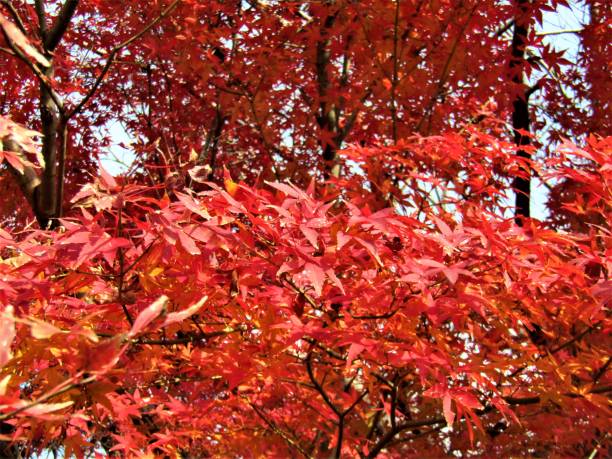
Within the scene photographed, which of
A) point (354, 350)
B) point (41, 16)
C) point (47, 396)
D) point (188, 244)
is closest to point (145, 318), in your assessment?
point (47, 396)

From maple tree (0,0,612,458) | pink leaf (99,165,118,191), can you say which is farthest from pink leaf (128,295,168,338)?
pink leaf (99,165,118,191)

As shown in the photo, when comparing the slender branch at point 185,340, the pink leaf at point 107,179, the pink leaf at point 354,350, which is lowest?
the slender branch at point 185,340

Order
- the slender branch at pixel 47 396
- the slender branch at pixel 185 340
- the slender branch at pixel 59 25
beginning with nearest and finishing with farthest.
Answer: the slender branch at pixel 47 396, the slender branch at pixel 185 340, the slender branch at pixel 59 25

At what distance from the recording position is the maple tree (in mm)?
1672

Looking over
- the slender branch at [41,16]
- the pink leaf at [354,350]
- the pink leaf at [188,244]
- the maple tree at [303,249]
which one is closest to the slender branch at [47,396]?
the maple tree at [303,249]

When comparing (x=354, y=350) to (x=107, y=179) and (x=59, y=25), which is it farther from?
(x=59, y=25)

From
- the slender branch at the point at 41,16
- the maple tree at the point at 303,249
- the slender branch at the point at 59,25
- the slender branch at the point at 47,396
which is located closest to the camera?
the slender branch at the point at 47,396

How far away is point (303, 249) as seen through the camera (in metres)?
1.63

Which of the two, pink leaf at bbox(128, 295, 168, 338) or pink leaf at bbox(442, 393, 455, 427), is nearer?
pink leaf at bbox(128, 295, 168, 338)

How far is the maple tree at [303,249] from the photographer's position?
1.67 meters

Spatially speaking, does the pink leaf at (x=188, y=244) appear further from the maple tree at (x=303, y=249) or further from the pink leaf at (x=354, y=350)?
the pink leaf at (x=354, y=350)

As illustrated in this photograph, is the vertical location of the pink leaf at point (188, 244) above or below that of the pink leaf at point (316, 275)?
above

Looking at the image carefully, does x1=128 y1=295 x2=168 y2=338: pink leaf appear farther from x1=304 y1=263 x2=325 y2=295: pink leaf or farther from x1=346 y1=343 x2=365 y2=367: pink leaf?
x1=346 y1=343 x2=365 y2=367: pink leaf

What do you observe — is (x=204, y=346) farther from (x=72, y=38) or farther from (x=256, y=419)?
(x=72, y=38)
